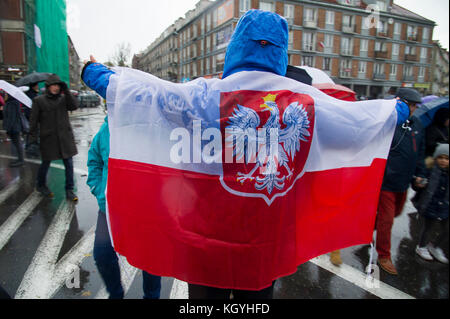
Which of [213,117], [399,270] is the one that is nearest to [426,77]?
[399,270]

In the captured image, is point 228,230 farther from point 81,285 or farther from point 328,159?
point 81,285

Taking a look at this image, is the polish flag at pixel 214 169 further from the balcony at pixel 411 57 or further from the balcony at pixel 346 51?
the balcony at pixel 411 57

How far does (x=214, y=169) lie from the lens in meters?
1.39

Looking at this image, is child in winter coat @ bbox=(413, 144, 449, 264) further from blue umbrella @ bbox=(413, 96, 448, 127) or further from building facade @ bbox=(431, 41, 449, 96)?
building facade @ bbox=(431, 41, 449, 96)

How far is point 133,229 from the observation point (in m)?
1.55

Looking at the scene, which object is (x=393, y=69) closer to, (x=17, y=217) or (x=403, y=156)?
(x=403, y=156)

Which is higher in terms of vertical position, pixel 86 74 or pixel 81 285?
pixel 86 74

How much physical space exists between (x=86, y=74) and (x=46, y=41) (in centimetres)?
230

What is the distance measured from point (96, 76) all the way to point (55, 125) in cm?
401

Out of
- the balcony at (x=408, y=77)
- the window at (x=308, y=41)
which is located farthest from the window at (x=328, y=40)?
the balcony at (x=408, y=77)

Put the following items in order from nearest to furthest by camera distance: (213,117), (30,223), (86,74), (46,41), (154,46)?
(213,117) < (86,74) < (154,46) < (46,41) < (30,223)

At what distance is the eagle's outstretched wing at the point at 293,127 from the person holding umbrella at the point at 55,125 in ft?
14.6

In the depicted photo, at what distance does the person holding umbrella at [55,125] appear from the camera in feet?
15.2

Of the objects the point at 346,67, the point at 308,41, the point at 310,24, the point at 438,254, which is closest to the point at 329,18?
the point at 310,24
